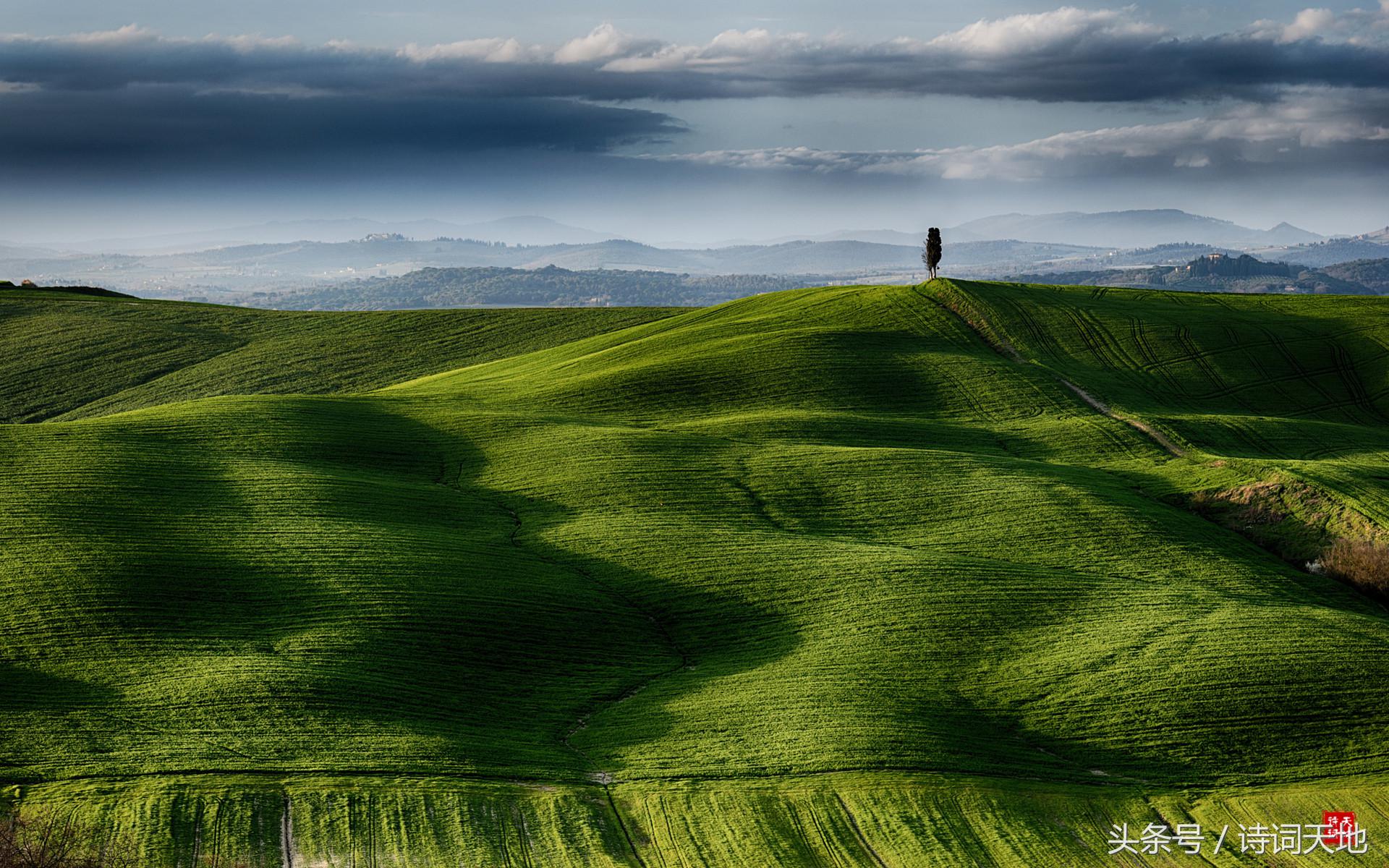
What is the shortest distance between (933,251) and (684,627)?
78.9 meters

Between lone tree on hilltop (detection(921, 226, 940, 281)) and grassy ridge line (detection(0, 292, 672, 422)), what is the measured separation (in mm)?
31268

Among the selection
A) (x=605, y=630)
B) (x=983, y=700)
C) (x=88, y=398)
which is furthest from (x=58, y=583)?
(x=88, y=398)

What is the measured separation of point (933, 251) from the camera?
11300 centimetres

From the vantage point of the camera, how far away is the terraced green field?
98.5 ft

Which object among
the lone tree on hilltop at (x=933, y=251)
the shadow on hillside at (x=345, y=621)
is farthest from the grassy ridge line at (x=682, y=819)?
the lone tree on hilltop at (x=933, y=251)

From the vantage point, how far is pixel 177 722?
32875 millimetres

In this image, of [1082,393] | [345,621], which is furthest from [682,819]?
[1082,393]

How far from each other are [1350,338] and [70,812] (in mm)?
105817

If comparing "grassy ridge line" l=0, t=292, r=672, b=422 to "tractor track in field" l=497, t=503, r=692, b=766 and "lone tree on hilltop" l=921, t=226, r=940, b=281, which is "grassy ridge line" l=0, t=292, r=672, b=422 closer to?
"lone tree on hilltop" l=921, t=226, r=940, b=281

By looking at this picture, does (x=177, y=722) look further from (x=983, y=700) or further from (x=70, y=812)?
(x=983, y=700)

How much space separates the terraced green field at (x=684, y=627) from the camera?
3003 cm

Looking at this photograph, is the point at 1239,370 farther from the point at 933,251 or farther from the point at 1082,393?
the point at 933,251

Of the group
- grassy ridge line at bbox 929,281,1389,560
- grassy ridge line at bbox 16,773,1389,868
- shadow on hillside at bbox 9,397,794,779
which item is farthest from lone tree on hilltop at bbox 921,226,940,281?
grassy ridge line at bbox 16,773,1389,868

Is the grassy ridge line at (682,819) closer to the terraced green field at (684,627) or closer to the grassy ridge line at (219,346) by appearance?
the terraced green field at (684,627)
